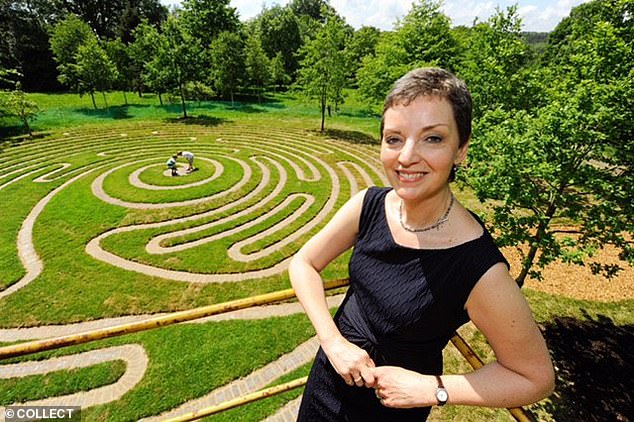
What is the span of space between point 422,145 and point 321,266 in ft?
4.68

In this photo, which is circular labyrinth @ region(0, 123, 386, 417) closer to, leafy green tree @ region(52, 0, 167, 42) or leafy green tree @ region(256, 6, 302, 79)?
leafy green tree @ region(52, 0, 167, 42)

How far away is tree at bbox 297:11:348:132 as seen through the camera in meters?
33.0

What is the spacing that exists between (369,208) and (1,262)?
1821 centimetres

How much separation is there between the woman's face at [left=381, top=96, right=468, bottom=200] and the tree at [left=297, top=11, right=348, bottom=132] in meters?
34.4

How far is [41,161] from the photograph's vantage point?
25.7 m

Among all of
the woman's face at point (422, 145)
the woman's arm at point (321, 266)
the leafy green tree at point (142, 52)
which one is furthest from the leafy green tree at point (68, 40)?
the woman's face at point (422, 145)

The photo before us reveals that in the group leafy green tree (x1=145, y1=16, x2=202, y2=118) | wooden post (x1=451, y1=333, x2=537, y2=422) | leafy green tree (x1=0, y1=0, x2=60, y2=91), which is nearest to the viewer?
wooden post (x1=451, y1=333, x2=537, y2=422)

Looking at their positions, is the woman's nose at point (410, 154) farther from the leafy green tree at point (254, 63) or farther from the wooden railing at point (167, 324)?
the leafy green tree at point (254, 63)

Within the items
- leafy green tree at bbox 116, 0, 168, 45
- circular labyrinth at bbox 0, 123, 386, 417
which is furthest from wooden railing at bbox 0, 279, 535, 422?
leafy green tree at bbox 116, 0, 168, 45

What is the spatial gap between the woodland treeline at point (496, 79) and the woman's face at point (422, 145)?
7.16 meters

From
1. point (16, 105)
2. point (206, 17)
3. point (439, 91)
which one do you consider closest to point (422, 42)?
point (439, 91)

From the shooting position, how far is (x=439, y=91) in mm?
2072

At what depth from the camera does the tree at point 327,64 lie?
3303 cm

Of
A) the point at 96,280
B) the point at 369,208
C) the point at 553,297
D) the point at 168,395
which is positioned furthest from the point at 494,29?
the point at 96,280
